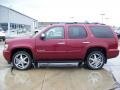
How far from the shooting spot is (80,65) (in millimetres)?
12594

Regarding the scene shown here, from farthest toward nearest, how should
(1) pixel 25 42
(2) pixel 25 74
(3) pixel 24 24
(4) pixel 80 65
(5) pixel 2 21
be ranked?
(3) pixel 24 24 < (5) pixel 2 21 < (4) pixel 80 65 < (1) pixel 25 42 < (2) pixel 25 74

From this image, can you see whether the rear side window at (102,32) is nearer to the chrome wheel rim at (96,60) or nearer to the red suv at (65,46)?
the red suv at (65,46)

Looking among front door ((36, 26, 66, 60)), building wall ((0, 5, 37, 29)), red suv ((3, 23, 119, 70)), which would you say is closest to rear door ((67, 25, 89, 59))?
red suv ((3, 23, 119, 70))

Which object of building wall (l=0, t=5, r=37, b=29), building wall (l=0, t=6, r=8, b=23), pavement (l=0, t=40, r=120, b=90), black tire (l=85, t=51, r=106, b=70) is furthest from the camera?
building wall (l=0, t=5, r=37, b=29)

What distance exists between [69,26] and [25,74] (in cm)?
261

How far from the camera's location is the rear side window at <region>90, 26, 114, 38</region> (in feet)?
39.3

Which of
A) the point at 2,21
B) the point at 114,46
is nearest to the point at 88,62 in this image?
the point at 114,46

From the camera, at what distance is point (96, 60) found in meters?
11.8

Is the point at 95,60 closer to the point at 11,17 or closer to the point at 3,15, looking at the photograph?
the point at 3,15

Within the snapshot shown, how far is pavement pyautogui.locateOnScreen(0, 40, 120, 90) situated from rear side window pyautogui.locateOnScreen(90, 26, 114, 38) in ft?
4.14

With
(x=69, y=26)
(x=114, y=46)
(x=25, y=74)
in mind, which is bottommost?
(x=25, y=74)

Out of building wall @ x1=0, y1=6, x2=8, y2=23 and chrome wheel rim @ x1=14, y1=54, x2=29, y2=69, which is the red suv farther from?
building wall @ x1=0, y1=6, x2=8, y2=23

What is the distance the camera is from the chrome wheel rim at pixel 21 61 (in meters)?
11.5

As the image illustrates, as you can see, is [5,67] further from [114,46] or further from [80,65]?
[114,46]
